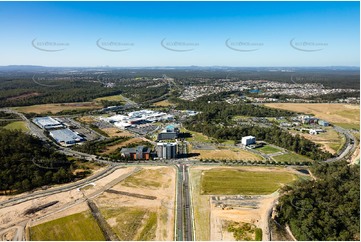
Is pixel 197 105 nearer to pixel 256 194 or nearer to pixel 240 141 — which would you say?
pixel 240 141

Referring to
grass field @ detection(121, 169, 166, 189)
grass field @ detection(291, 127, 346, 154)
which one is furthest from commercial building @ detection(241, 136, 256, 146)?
→ grass field @ detection(121, 169, 166, 189)

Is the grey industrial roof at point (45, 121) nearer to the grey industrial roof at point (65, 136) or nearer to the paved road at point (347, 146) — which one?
the grey industrial roof at point (65, 136)

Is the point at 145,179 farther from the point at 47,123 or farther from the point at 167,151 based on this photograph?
the point at 47,123

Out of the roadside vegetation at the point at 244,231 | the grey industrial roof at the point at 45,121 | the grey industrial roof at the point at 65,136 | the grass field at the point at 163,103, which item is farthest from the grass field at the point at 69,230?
the grass field at the point at 163,103

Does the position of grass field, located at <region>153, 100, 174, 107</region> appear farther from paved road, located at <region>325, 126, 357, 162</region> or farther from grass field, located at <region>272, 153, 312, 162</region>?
grass field, located at <region>272, 153, 312, 162</region>

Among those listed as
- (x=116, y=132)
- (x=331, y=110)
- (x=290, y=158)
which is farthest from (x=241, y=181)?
(x=331, y=110)
